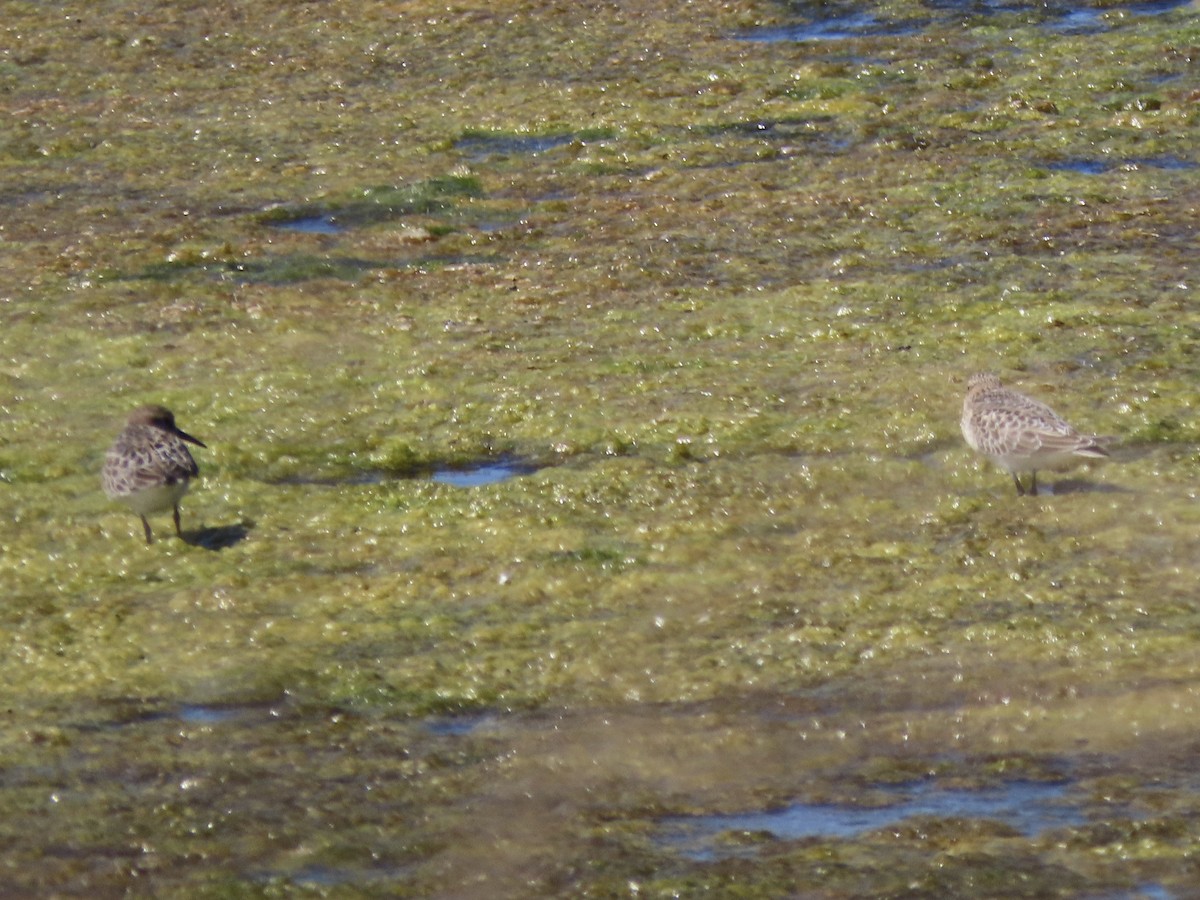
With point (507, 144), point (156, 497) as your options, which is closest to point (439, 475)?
point (156, 497)

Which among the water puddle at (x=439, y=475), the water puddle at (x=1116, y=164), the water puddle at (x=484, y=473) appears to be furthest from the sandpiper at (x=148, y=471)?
the water puddle at (x=1116, y=164)

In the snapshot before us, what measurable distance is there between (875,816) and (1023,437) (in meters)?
1.89

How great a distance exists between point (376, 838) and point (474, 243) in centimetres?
474

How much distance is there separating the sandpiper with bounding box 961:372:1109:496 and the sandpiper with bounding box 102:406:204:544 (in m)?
2.59

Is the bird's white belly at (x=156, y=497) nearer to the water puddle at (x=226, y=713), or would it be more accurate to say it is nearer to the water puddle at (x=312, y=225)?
the water puddle at (x=226, y=713)

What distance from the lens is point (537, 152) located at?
1017 centimetres

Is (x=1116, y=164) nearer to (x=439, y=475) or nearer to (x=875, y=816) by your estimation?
(x=439, y=475)

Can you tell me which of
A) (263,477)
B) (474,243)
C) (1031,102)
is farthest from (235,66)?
(263,477)

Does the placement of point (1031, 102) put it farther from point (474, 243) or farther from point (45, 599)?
point (45, 599)

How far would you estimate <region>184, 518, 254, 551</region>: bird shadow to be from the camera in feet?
20.5

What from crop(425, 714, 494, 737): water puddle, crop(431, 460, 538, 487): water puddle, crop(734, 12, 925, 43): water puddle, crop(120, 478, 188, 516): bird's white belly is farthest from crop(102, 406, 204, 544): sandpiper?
crop(734, 12, 925, 43): water puddle

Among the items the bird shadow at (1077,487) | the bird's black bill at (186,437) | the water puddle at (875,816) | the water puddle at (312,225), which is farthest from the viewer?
the water puddle at (312,225)

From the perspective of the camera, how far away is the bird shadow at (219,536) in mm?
6246

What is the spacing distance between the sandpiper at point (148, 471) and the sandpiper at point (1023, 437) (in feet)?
8.49
